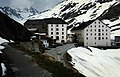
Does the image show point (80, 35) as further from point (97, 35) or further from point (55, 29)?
point (55, 29)

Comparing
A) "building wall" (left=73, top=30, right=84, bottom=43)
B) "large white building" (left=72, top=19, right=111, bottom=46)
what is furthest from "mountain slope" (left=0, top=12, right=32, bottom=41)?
"building wall" (left=73, top=30, right=84, bottom=43)

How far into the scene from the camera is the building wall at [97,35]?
111m

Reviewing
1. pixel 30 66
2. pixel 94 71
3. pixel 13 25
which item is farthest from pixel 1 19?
pixel 30 66

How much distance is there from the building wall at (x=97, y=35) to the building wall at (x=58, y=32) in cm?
1525

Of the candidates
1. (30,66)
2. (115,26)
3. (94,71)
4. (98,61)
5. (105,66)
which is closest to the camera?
(30,66)

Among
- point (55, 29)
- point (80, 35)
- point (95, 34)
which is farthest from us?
point (55, 29)

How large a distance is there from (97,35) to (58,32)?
745 inches

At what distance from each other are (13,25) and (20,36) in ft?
9.84

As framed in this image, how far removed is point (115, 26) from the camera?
643 ft

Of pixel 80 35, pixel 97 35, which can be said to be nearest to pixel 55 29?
pixel 80 35

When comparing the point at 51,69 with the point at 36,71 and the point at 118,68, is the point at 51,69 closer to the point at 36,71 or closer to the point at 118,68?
the point at 36,71

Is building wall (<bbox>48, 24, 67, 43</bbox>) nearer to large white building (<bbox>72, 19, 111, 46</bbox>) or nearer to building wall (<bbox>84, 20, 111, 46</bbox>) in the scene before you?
large white building (<bbox>72, 19, 111, 46</bbox>)

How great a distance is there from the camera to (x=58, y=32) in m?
123

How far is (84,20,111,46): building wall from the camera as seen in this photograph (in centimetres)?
11112
